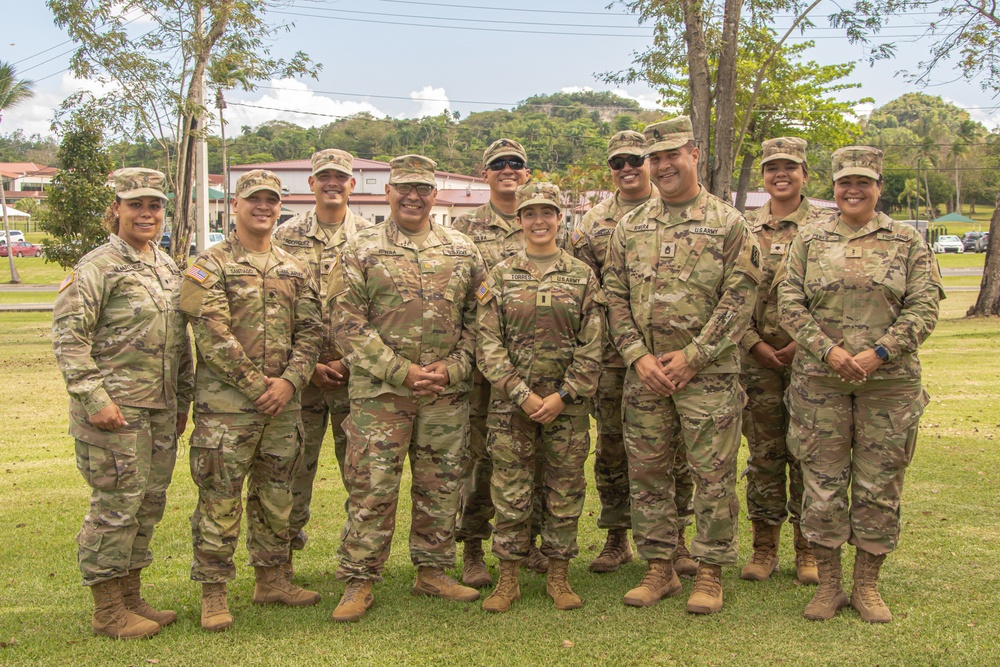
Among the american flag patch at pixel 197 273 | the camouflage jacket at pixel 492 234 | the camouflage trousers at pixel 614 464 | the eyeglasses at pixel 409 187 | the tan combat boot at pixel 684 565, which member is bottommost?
the tan combat boot at pixel 684 565

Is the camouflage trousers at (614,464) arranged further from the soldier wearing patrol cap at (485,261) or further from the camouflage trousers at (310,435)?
the camouflage trousers at (310,435)

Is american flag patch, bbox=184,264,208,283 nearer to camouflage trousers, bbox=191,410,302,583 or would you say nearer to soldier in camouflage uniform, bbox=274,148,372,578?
camouflage trousers, bbox=191,410,302,583

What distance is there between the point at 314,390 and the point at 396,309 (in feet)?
3.10

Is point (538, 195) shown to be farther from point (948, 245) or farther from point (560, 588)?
point (948, 245)

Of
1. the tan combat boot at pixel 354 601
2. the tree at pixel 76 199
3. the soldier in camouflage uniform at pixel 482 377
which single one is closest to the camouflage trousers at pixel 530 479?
the soldier in camouflage uniform at pixel 482 377

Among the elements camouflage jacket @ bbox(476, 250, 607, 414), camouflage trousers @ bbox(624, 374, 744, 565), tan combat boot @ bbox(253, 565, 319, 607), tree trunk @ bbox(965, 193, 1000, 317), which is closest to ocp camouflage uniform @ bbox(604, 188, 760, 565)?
camouflage trousers @ bbox(624, 374, 744, 565)

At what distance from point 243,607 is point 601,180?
29.9m

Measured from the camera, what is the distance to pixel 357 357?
463cm

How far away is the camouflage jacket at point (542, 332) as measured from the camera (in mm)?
4660

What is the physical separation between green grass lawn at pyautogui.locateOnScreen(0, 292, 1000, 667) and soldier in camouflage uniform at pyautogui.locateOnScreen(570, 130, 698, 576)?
233mm

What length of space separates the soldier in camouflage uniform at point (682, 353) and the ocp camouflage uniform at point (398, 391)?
3.08ft

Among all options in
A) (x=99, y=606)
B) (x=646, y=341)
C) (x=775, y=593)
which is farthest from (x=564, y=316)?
(x=99, y=606)

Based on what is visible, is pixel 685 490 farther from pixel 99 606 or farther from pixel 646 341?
pixel 99 606

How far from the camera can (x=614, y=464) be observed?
5262 millimetres
